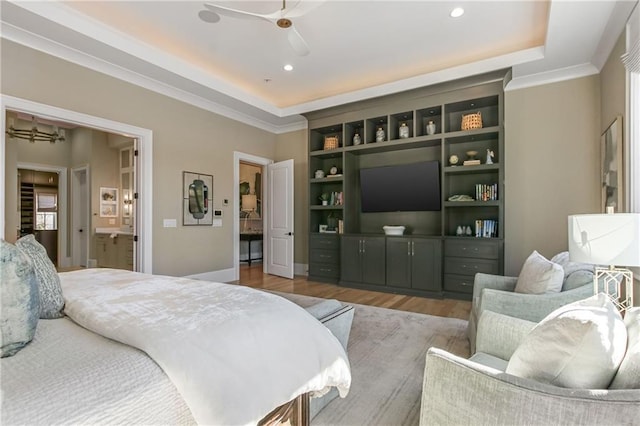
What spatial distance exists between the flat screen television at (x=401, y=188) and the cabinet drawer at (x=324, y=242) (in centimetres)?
73

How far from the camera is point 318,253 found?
19.0ft

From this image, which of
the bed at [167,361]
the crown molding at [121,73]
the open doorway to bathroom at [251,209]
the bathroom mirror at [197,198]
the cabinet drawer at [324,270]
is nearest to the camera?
the bed at [167,361]

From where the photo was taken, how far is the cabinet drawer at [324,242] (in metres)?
5.64

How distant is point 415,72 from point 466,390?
4732 mm

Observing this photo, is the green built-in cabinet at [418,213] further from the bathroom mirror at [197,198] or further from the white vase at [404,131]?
the bathroom mirror at [197,198]

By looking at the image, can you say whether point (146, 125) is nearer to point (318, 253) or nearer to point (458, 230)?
point (318, 253)

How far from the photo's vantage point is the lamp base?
6.08 feet

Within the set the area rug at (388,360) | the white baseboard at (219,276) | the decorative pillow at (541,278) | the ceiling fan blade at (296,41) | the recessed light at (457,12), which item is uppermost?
the recessed light at (457,12)

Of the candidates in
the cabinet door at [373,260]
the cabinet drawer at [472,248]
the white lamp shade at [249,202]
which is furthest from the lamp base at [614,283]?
the white lamp shade at [249,202]

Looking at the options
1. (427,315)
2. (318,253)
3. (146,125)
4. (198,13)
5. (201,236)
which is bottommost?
(427,315)

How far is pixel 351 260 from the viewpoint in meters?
5.31

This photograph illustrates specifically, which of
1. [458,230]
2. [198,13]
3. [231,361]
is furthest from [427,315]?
[198,13]

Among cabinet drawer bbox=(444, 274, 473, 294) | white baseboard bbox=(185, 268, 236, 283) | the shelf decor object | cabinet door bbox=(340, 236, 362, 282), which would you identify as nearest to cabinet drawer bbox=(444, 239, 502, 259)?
cabinet drawer bbox=(444, 274, 473, 294)

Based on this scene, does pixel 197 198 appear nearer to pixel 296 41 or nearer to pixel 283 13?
pixel 296 41
